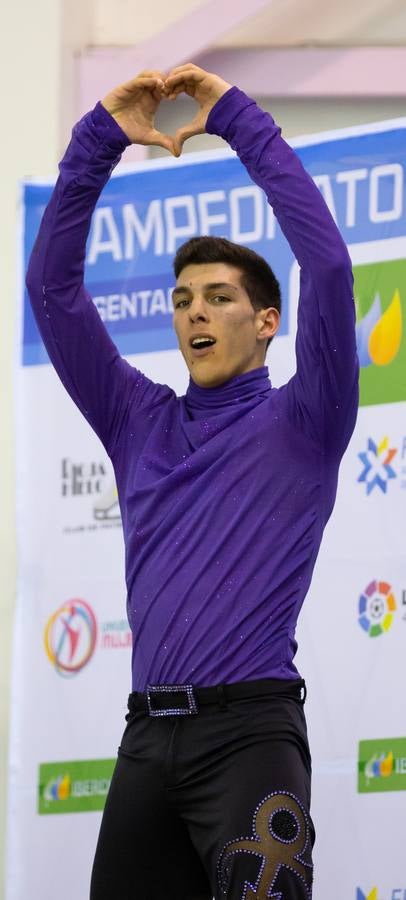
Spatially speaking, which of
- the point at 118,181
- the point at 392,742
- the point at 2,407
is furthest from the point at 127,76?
the point at 392,742

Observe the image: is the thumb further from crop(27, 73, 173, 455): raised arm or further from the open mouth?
the open mouth

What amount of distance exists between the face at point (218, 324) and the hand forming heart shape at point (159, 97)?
0.65ft

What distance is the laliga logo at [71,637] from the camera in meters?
3.33

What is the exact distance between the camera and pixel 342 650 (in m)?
3.06

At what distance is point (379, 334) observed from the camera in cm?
311

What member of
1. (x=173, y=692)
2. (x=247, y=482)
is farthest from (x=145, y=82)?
(x=173, y=692)

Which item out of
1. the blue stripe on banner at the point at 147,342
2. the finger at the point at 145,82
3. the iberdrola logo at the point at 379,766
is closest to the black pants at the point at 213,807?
the finger at the point at 145,82

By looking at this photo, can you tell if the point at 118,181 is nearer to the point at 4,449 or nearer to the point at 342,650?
the point at 4,449

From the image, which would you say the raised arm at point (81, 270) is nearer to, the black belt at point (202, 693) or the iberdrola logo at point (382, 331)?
the black belt at point (202, 693)

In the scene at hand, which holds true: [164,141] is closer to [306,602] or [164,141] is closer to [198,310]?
[198,310]

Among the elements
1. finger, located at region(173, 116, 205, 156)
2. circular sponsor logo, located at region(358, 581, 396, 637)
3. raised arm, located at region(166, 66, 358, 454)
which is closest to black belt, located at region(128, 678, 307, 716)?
raised arm, located at region(166, 66, 358, 454)

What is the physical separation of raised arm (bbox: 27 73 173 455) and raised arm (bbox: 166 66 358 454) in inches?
6.4

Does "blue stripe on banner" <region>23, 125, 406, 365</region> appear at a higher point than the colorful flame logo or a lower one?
higher

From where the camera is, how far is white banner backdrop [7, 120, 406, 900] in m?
3.02
